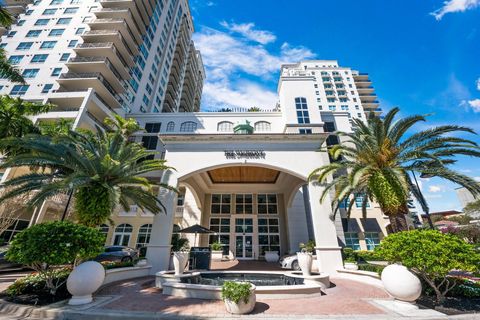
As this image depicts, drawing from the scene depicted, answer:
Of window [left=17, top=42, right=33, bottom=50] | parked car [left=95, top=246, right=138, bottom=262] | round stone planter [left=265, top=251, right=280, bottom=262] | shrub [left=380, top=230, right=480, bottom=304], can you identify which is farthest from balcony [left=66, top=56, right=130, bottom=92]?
shrub [left=380, top=230, right=480, bottom=304]

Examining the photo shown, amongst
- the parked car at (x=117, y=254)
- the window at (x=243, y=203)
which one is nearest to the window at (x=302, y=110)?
the window at (x=243, y=203)

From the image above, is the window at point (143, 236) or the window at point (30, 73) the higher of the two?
the window at point (30, 73)

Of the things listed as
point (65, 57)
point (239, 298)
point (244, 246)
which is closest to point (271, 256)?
point (244, 246)

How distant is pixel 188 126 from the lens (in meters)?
28.7

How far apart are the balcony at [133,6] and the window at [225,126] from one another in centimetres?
2594

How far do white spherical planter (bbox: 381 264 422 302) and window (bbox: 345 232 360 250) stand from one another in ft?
60.2

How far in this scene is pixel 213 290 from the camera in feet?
26.0

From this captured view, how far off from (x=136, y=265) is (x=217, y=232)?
10505mm

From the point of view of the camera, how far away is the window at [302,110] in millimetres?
27156

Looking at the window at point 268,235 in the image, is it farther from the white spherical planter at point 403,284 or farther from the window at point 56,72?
the window at point 56,72

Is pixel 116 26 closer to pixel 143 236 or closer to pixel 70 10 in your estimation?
pixel 70 10

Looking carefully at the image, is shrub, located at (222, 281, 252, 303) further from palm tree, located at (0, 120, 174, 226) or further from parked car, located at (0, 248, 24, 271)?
parked car, located at (0, 248, 24, 271)

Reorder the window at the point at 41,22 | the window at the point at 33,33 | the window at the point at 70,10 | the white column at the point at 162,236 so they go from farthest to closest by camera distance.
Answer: the window at the point at 70,10 → the window at the point at 41,22 → the window at the point at 33,33 → the white column at the point at 162,236

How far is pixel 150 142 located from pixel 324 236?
79.4 ft
